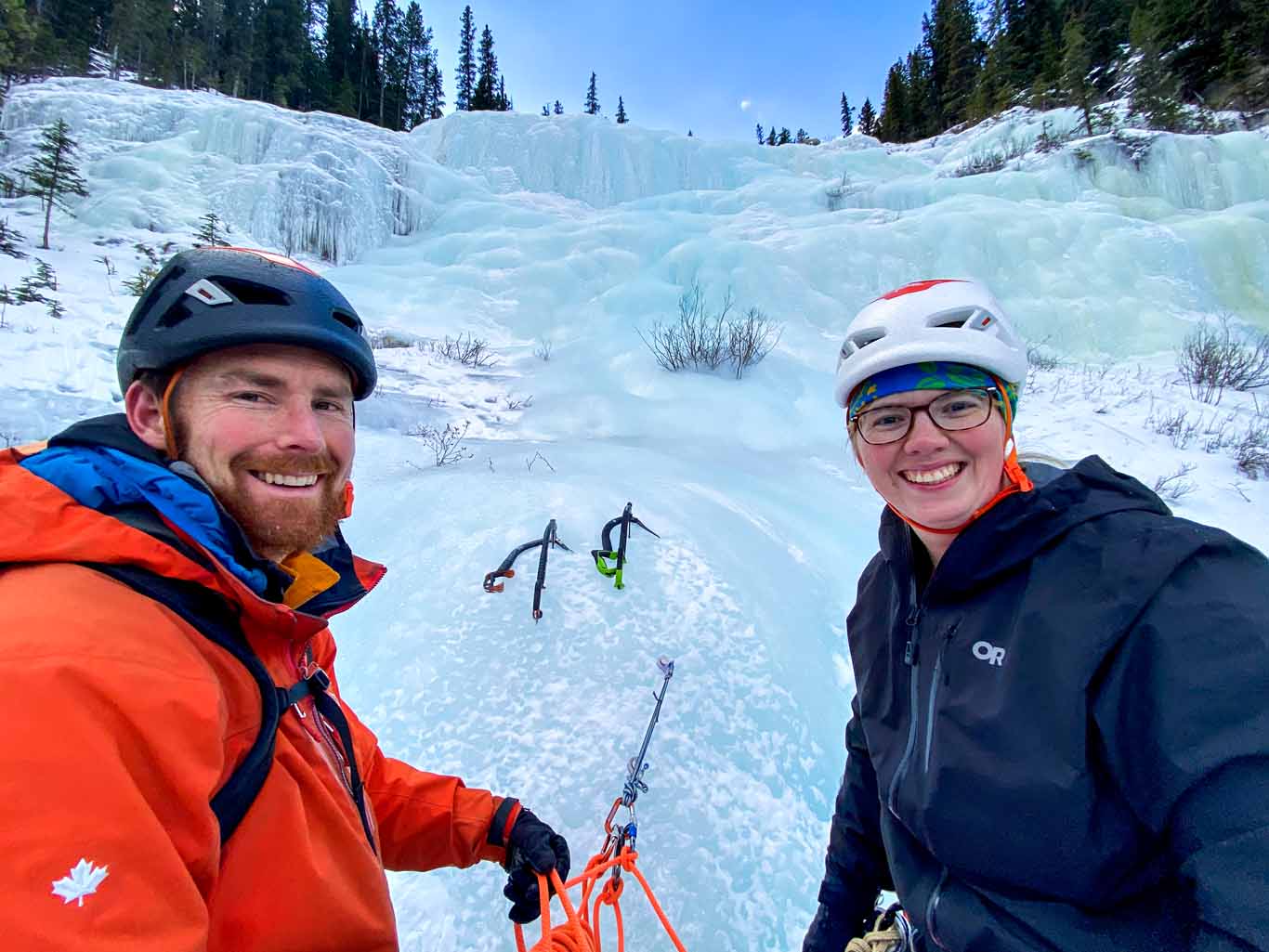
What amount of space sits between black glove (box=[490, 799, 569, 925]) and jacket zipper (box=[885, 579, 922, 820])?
851 mm

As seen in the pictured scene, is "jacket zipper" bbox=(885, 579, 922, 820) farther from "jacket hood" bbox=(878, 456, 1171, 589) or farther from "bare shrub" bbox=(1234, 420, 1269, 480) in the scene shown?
"bare shrub" bbox=(1234, 420, 1269, 480)

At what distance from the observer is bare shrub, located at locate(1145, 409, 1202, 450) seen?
17.0ft

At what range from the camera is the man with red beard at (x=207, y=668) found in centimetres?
61

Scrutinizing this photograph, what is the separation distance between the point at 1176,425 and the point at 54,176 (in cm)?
1576

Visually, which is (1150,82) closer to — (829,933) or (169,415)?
(829,933)

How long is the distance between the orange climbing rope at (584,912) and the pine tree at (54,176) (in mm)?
12099

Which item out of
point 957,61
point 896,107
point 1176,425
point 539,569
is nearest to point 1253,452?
point 1176,425

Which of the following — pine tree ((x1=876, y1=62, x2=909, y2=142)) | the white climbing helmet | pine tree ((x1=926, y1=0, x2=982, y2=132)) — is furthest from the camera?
pine tree ((x1=876, y1=62, x2=909, y2=142))

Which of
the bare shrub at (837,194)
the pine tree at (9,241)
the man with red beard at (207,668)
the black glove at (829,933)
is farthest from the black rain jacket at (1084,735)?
the bare shrub at (837,194)

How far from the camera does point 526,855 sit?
1478mm

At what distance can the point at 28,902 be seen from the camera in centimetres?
55

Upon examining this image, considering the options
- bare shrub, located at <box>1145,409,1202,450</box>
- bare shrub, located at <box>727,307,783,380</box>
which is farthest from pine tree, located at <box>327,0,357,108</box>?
bare shrub, located at <box>1145,409,1202,450</box>

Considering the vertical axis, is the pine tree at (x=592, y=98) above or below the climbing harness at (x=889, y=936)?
above

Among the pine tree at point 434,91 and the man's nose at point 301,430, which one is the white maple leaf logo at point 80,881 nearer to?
the man's nose at point 301,430
